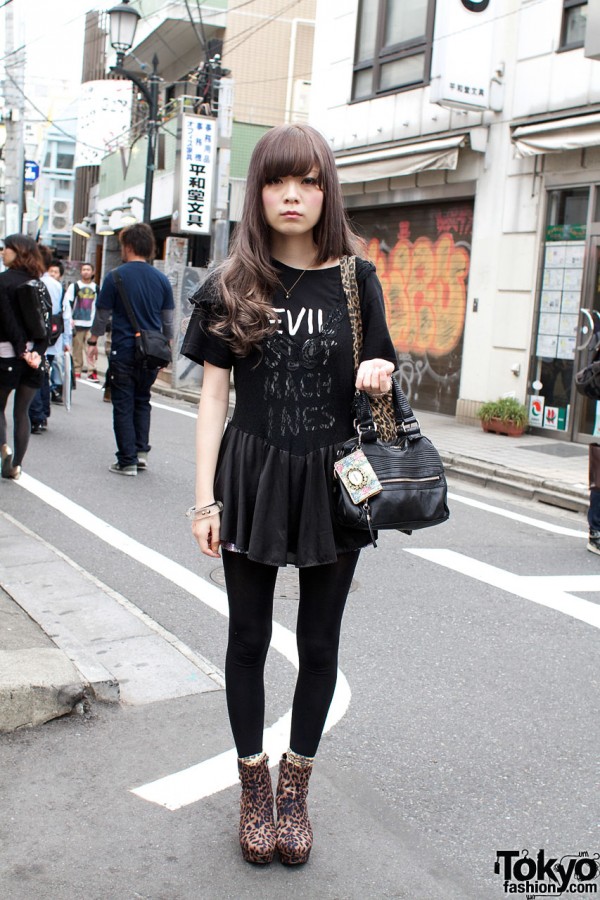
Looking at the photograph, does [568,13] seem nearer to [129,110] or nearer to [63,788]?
[63,788]

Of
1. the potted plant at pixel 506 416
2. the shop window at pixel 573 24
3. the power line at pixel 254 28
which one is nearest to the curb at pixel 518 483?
the potted plant at pixel 506 416

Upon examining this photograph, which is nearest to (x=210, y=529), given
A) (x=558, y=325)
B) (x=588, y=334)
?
(x=588, y=334)

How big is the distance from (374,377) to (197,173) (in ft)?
53.1

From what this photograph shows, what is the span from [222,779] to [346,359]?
147 centimetres

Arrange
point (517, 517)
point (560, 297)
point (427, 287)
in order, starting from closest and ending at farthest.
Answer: point (517, 517) < point (560, 297) < point (427, 287)

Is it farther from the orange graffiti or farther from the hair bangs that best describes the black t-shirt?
the orange graffiti

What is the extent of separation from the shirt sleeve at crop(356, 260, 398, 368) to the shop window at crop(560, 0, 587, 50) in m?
10.6

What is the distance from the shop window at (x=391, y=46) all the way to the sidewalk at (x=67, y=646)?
35.8ft

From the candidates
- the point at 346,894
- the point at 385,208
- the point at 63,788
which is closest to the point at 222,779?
the point at 63,788

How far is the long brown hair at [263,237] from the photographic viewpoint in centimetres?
257

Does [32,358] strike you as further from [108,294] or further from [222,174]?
[222,174]

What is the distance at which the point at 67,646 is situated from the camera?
4.18 m

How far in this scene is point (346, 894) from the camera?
2611 mm

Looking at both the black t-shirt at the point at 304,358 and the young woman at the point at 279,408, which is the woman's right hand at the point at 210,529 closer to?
the young woman at the point at 279,408
